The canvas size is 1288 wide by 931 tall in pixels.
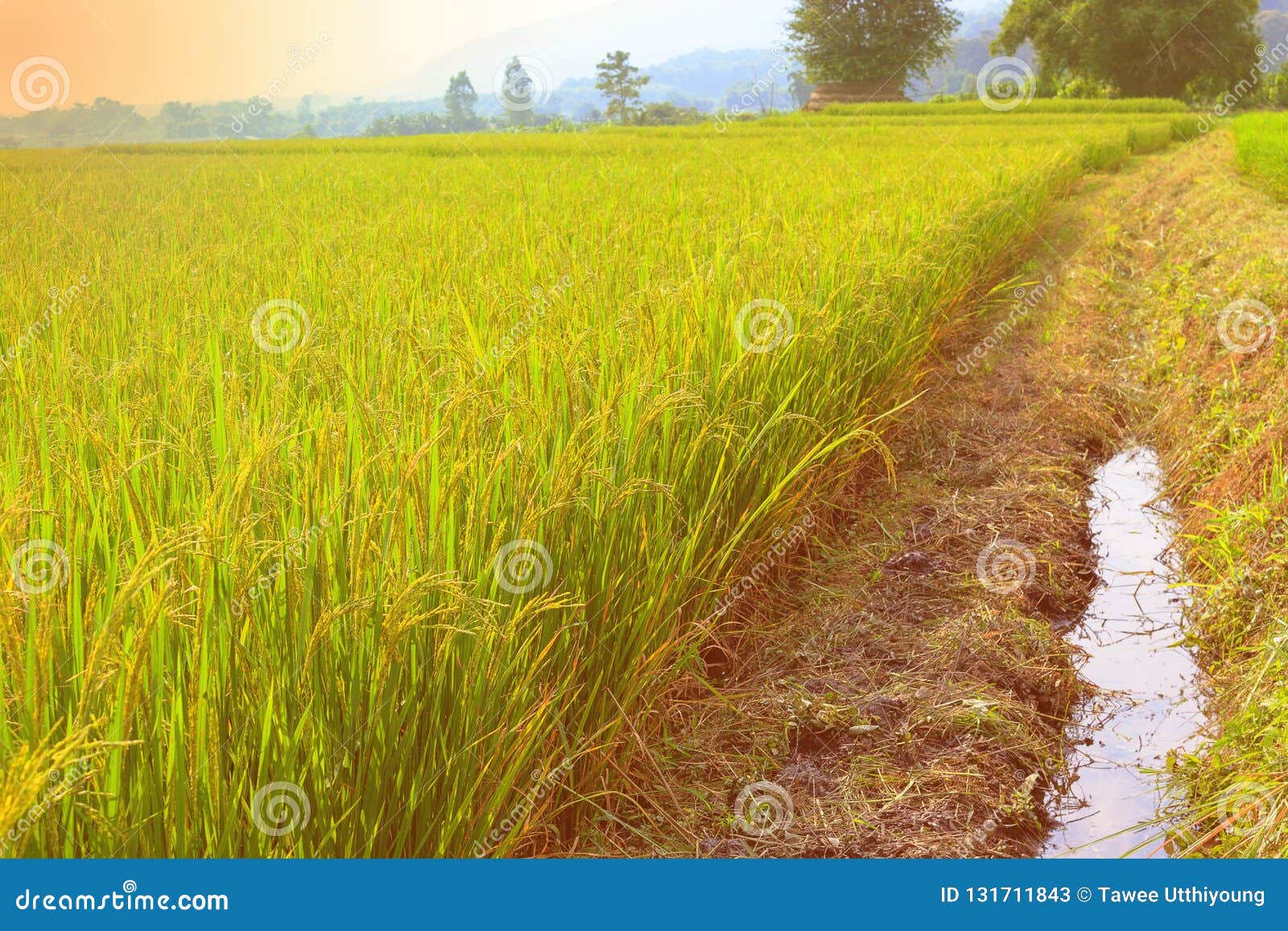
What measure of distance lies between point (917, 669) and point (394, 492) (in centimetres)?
170

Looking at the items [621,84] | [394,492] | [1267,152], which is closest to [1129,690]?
[394,492]

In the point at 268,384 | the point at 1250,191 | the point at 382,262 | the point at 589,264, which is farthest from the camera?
the point at 1250,191

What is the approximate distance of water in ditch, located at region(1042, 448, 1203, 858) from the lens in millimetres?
2221

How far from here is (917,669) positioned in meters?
2.66

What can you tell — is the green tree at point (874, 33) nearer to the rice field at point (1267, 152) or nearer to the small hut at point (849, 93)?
the small hut at point (849, 93)

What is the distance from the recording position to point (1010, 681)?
104 inches

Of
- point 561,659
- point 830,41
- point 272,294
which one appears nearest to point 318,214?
point 272,294

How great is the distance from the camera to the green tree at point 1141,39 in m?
39.0

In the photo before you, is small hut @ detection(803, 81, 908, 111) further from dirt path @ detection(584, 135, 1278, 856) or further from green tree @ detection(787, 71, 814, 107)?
dirt path @ detection(584, 135, 1278, 856)

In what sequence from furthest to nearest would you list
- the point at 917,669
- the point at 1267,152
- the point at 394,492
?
the point at 1267,152 < the point at 917,669 < the point at 394,492

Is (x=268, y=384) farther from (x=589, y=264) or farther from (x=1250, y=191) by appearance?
(x=1250, y=191)

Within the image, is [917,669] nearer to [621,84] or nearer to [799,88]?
[621,84]

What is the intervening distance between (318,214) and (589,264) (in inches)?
121

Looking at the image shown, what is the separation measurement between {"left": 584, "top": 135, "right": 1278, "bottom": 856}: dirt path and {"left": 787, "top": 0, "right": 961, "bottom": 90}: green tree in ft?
144
